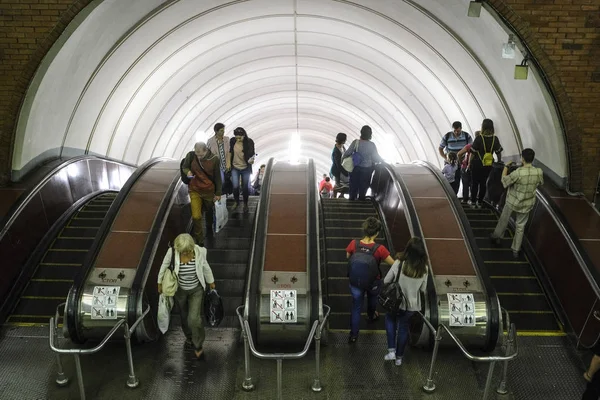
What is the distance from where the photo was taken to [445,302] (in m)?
5.37

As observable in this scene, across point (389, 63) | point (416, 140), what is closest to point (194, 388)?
point (389, 63)

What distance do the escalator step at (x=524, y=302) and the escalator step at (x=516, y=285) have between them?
11 cm

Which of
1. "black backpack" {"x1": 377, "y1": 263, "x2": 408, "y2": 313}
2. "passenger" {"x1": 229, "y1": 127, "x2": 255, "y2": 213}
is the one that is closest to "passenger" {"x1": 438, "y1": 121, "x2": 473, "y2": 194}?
"passenger" {"x1": 229, "y1": 127, "x2": 255, "y2": 213}

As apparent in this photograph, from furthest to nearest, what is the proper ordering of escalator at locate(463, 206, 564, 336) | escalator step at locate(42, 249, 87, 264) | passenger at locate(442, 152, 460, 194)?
passenger at locate(442, 152, 460, 194) → escalator step at locate(42, 249, 87, 264) → escalator at locate(463, 206, 564, 336)

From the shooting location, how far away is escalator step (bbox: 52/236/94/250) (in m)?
7.57

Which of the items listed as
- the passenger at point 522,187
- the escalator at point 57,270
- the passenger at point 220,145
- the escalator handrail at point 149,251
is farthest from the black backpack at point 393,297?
the escalator at point 57,270

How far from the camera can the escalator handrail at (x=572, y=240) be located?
18.6 feet

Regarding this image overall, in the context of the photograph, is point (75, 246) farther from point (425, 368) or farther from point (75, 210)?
point (425, 368)

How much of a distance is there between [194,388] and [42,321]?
8.49 feet

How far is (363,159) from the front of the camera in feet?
29.8

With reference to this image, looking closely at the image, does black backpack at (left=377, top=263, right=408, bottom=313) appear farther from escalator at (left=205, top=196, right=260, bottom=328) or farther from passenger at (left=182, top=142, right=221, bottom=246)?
passenger at (left=182, top=142, right=221, bottom=246)

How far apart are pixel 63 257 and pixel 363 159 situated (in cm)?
A: 544

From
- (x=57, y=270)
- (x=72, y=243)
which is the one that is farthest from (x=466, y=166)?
(x=57, y=270)

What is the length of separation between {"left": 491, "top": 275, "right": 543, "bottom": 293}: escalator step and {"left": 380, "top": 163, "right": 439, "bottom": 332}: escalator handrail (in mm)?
1461
